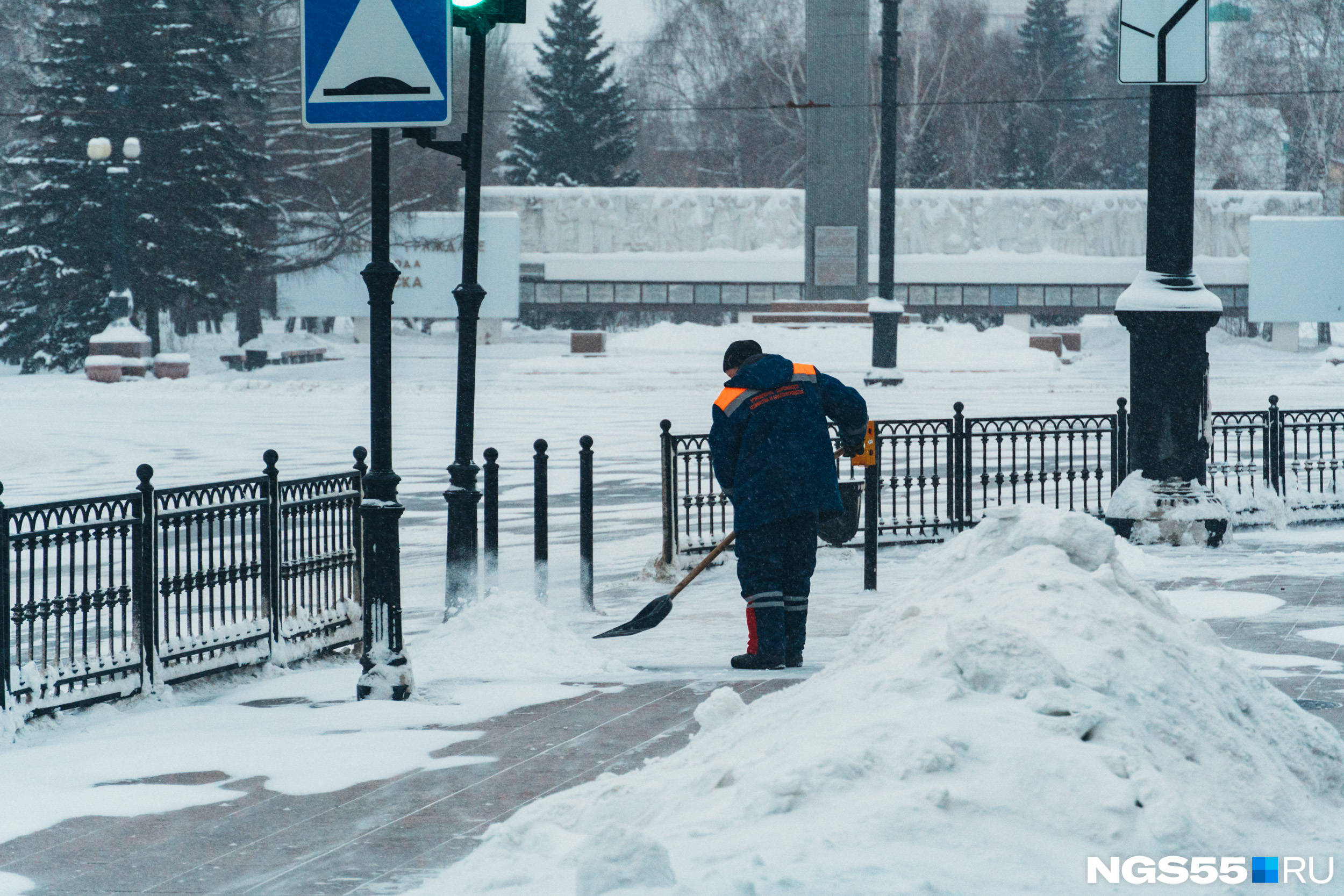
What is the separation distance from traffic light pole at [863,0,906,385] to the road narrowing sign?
17.2 meters

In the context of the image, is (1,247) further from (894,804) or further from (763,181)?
(894,804)

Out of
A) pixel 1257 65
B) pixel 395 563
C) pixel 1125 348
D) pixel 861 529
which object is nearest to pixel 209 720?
pixel 395 563

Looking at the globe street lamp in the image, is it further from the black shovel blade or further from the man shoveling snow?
the man shoveling snow

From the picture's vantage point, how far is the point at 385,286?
694 centimetres

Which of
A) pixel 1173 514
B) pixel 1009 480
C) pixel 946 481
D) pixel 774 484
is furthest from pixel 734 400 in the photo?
pixel 1009 480

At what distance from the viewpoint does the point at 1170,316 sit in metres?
11.7

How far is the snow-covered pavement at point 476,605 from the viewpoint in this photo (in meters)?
5.82

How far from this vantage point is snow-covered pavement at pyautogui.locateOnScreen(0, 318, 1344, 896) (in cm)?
582

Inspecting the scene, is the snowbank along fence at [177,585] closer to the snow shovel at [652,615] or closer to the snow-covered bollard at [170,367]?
the snow shovel at [652,615]

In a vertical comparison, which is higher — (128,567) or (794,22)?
(794,22)

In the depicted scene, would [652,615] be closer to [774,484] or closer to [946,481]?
[774,484]

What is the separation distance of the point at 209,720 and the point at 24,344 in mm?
39452

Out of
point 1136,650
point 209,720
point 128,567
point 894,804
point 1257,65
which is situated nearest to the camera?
point 894,804
